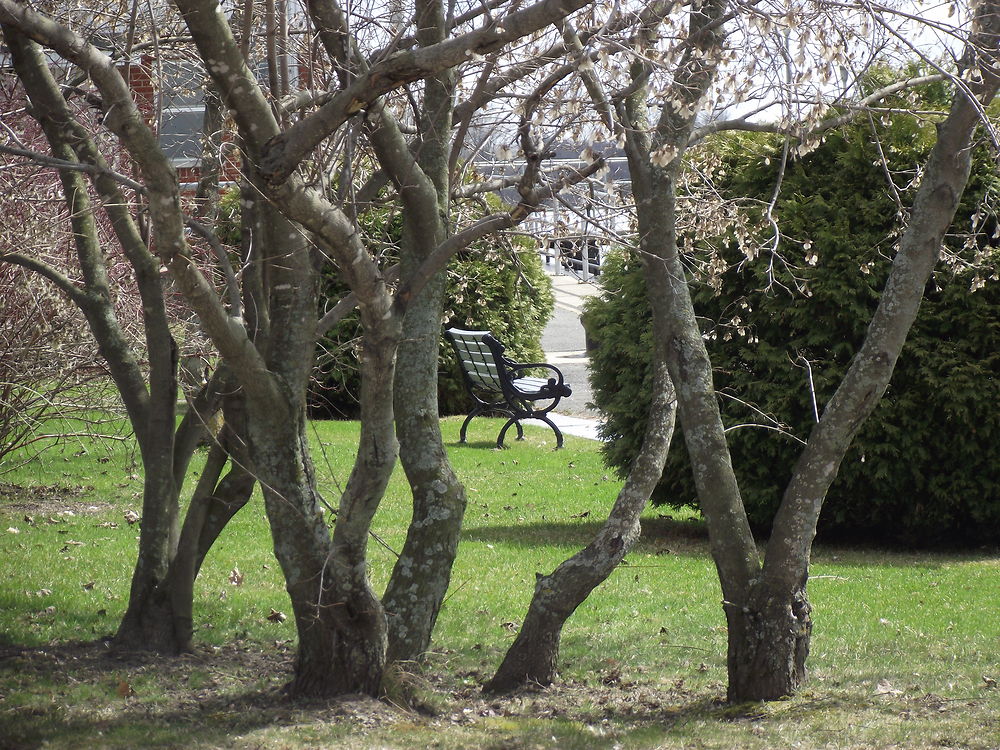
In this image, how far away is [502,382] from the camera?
1220cm

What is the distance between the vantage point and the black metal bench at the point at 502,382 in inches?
480

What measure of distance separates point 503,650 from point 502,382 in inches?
269

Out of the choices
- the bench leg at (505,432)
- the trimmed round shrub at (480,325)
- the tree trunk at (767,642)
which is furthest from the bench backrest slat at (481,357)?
the tree trunk at (767,642)

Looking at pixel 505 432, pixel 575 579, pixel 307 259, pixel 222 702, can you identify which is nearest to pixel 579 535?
pixel 575 579

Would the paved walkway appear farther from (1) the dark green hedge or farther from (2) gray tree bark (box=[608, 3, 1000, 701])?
(2) gray tree bark (box=[608, 3, 1000, 701])

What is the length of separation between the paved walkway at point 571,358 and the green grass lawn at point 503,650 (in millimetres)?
1964

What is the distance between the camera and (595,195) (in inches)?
225

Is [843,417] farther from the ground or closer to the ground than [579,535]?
farther from the ground

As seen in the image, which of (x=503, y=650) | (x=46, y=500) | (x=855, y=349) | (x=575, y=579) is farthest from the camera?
(x=46, y=500)

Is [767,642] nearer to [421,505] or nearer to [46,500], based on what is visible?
[421,505]

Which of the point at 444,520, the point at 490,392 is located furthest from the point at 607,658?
the point at 490,392

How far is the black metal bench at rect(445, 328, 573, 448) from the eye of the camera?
12180 millimetres

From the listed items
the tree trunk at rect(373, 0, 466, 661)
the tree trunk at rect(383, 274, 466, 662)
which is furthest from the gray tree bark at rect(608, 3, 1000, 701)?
the tree trunk at rect(383, 274, 466, 662)

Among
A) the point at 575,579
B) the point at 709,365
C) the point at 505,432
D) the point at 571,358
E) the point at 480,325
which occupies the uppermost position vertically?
the point at 480,325
